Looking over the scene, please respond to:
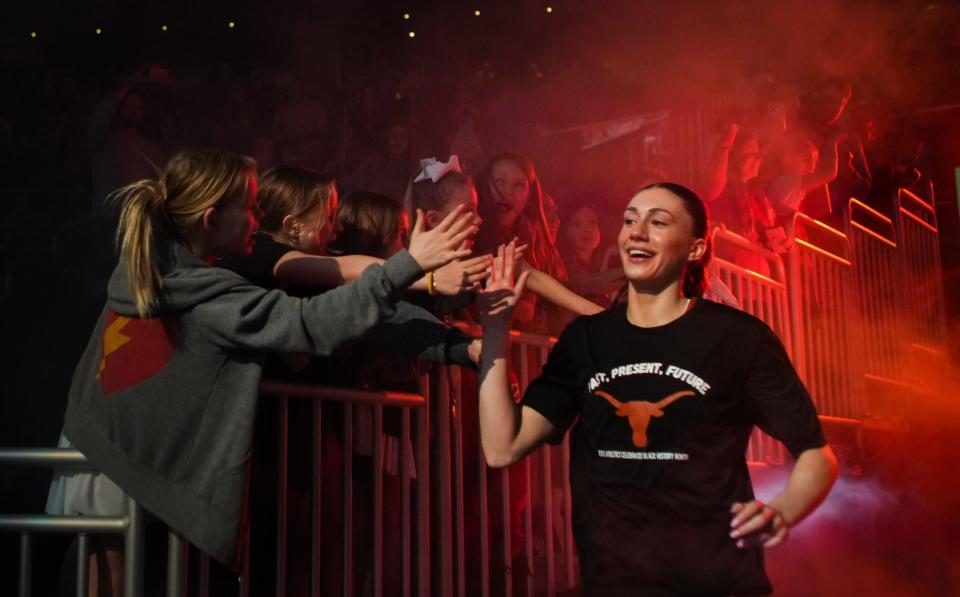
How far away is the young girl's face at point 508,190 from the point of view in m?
4.47

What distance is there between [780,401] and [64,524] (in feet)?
5.66

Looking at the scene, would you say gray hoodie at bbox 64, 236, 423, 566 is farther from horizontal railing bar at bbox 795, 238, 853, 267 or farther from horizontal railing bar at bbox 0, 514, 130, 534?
horizontal railing bar at bbox 795, 238, 853, 267

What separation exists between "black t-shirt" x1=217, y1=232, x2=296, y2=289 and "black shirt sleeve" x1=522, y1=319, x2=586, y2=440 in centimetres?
83

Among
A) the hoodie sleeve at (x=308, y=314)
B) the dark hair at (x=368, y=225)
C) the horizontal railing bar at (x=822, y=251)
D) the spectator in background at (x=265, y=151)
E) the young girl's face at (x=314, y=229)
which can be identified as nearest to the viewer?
the hoodie sleeve at (x=308, y=314)

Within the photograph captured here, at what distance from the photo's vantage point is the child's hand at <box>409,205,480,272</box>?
2229 millimetres

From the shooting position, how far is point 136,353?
2.29m

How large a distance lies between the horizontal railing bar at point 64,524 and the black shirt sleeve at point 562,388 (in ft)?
3.39

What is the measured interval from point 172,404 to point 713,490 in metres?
1.27

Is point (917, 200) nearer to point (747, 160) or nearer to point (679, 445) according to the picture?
point (747, 160)

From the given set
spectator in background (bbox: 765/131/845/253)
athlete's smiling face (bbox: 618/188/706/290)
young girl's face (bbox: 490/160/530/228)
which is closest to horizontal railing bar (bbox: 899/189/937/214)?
spectator in background (bbox: 765/131/845/253)

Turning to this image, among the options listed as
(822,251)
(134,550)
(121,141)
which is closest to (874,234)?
(822,251)

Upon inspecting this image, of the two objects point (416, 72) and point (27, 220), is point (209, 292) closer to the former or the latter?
point (27, 220)

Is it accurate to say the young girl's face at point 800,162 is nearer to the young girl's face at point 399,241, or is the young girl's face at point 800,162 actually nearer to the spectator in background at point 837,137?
the spectator in background at point 837,137

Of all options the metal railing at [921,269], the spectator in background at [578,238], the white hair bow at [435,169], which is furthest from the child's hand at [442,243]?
the metal railing at [921,269]
